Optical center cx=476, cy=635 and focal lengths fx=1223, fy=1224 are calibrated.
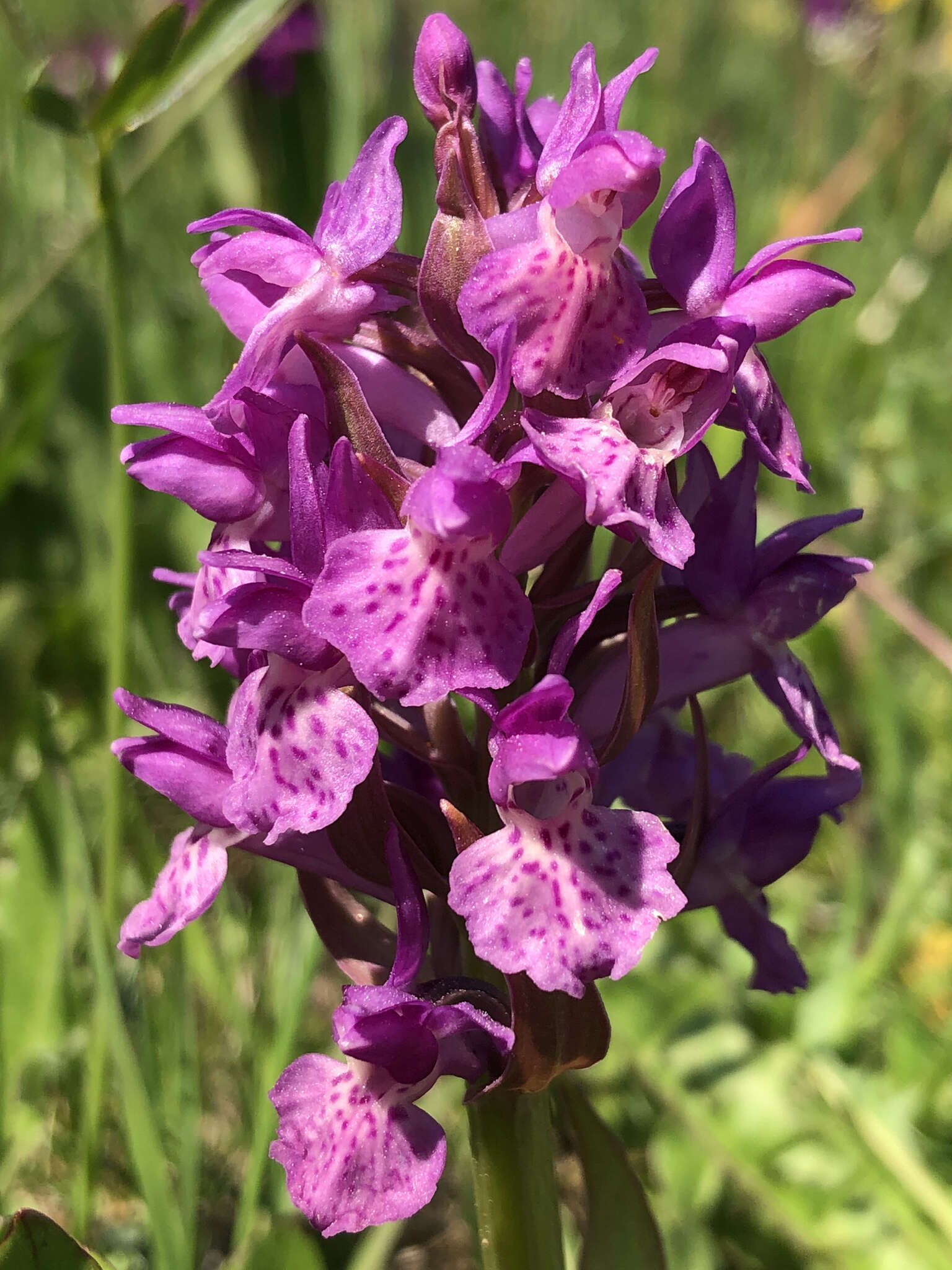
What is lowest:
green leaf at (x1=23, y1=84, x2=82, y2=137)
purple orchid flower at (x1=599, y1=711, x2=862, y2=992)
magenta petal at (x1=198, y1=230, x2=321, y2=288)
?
purple orchid flower at (x1=599, y1=711, x2=862, y2=992)

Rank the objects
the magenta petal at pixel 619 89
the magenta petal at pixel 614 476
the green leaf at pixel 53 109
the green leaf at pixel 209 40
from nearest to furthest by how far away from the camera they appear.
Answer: the magenta petal at pixel 614 476 < the magenta petal at pixel 619 89 < the green leaf at pixel 53 109 < the green leaf at pixel 209 40

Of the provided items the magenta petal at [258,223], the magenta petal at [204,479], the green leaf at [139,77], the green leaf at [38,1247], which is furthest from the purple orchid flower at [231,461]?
the green leaf at [38,1247]

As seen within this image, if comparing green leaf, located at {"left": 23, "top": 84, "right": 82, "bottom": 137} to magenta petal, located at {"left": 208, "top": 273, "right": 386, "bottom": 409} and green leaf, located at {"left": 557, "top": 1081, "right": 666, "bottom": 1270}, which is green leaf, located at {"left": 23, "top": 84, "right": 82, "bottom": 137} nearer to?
magenta petal, located at {"left": 208, "top": 273, "right": 386, "bottom": 409}

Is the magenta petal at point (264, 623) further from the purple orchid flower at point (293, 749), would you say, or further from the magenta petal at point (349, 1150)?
the magenta petal at point (349, 1150)

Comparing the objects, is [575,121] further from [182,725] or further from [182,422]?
[182,725]

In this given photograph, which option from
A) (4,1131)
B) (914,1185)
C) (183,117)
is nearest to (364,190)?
(183,117)

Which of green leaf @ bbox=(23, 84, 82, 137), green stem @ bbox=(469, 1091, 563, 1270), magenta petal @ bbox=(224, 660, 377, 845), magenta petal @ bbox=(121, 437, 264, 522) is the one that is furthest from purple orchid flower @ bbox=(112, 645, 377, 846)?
green leaf @ bbox=(23, 84, 82, 137)

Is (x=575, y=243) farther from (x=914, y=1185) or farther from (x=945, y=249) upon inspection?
(x=945, y=249)

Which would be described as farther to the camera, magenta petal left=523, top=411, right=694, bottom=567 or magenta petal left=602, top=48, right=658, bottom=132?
magenta petal left=602, top=48, right=658, bottom=132
